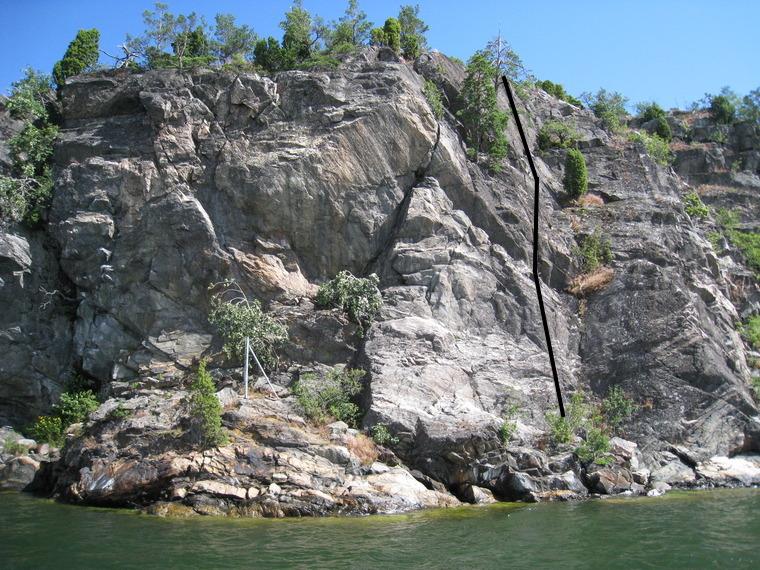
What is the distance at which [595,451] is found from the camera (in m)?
23.7

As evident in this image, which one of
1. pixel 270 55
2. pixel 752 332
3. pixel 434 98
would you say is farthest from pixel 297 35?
pixel 752 332

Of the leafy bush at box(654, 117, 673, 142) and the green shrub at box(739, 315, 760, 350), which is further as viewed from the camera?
the leafy bush at box(654, 117, 673, 142)

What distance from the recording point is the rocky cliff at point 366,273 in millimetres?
23734

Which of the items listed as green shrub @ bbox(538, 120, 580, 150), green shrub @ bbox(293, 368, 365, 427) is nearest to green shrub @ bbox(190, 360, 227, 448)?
green shrub @ bbox(293, 368, 365, 427)

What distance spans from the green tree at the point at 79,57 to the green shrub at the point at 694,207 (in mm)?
35068

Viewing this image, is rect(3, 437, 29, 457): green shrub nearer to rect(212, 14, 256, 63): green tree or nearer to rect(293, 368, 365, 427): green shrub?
rect(293, 368, 365, 427): green shrub

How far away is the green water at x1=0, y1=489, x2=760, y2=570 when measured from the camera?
1402 cm

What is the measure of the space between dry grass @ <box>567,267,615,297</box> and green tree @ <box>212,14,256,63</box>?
2246cm

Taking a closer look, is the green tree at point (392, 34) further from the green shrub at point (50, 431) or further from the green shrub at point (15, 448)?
the green shrub at point (15, 448)

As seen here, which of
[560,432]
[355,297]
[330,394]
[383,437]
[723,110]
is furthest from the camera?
[723,110]

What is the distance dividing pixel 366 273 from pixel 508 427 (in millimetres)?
10424

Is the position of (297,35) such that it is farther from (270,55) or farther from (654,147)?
(654,147)

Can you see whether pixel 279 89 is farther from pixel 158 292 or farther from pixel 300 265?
pixel 158 292

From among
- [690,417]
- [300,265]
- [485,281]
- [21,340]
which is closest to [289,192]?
[300,265]
